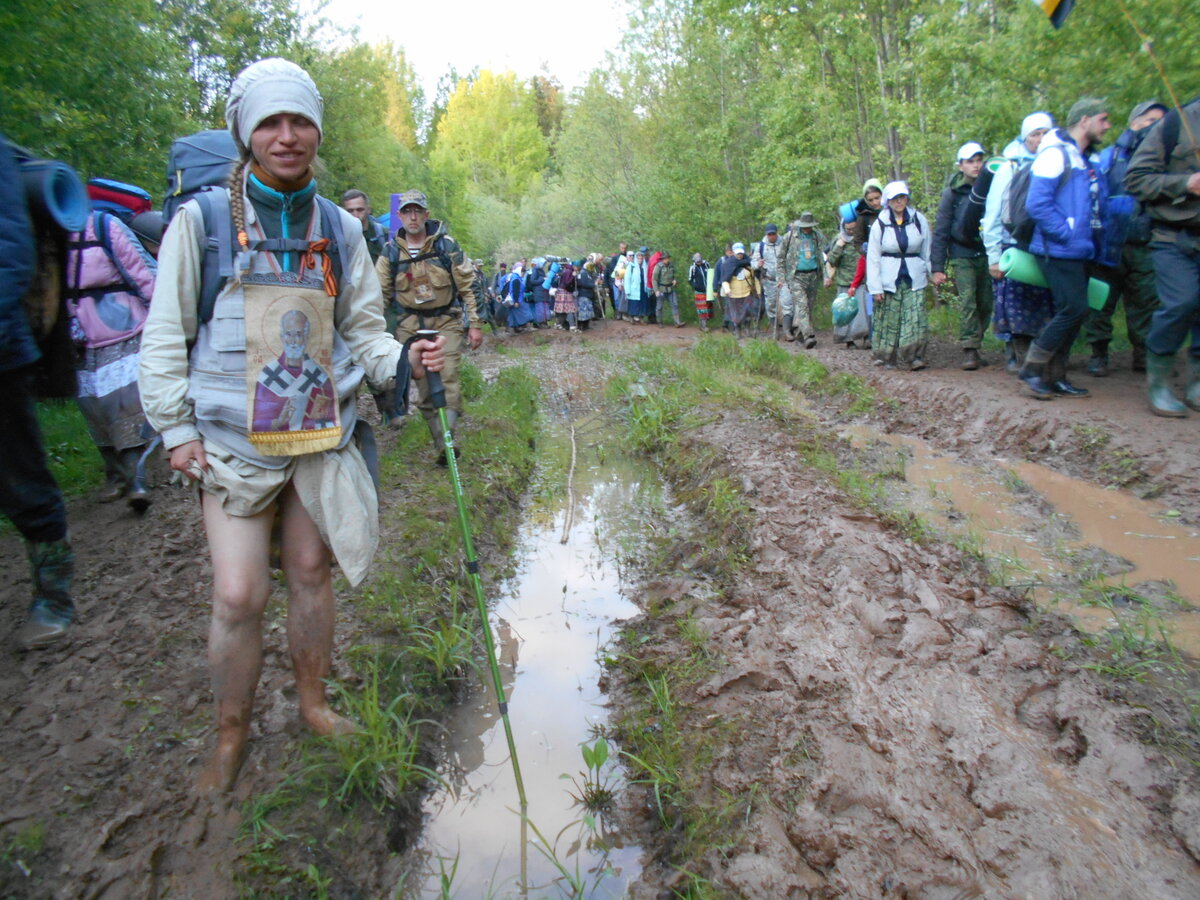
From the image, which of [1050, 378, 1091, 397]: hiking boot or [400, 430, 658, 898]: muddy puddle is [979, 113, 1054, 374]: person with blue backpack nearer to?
[1050, 378, 1091, 397]: hiking boot

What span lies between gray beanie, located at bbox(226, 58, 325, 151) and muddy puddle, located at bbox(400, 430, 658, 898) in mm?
2284

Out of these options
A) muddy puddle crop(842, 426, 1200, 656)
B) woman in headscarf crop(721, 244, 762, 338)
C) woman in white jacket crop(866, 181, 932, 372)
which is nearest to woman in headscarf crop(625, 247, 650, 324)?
woman in headscarf crop(721, 244, 762, 338)

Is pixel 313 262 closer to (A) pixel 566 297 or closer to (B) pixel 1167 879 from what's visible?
(B) pixel 1167 879

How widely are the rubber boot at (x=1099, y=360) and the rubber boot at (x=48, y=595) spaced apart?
736 cm

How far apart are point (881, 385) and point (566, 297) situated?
44.0ft

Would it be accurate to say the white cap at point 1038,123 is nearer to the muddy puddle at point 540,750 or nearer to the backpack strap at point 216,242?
the muddy puddle at point 540,750

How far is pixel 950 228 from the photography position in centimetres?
771

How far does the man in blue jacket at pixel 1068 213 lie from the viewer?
224 inches

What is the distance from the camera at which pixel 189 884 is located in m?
2.18

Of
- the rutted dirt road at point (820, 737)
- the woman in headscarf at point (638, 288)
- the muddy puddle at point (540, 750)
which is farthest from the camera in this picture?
the woman in headscarf at point (638, 288)

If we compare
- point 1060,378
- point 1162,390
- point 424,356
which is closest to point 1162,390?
point 1162,390

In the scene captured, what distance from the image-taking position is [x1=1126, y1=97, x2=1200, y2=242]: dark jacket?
197 inches

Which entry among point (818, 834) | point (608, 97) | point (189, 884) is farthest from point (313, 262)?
point (608, 97)

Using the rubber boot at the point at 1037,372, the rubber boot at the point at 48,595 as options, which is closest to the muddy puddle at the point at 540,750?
the rubber boot at the point at 48,595
